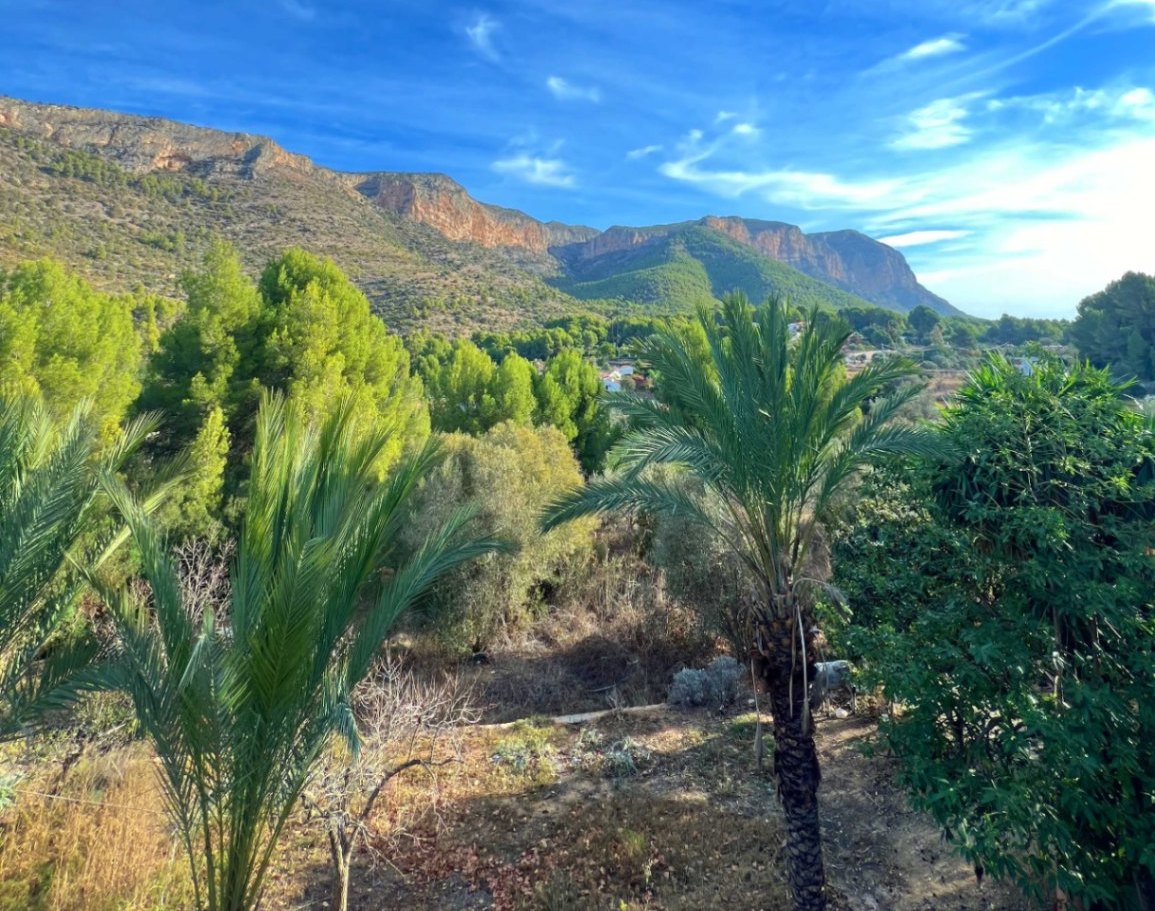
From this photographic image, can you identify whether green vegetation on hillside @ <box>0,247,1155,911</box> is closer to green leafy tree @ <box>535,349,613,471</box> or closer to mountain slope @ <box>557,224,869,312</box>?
green leafy tree @ <box>535,349,613,471</box>

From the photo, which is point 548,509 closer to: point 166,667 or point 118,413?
point 166,667

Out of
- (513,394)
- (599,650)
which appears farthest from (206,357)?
(599,650)

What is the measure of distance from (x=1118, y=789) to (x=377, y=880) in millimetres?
6266

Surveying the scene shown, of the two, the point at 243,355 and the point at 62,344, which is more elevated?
the point at 62,344

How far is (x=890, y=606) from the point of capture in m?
5.12

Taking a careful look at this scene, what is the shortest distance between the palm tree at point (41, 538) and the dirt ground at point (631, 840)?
3.00 metres

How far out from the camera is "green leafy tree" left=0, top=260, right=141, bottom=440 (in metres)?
10.4

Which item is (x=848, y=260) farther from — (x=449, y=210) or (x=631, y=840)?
(x=631, y=840)

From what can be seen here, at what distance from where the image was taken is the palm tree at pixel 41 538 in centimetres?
357

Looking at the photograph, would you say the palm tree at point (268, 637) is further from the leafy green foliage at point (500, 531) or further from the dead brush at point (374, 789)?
the leafy green foliage at point (500, 531)

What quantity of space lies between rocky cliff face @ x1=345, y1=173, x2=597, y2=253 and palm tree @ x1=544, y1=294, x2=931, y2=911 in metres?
84.4

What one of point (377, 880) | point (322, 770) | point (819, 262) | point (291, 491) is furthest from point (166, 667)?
point (819, 262)

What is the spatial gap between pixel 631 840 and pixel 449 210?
10457cm

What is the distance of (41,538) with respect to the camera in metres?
3.62
